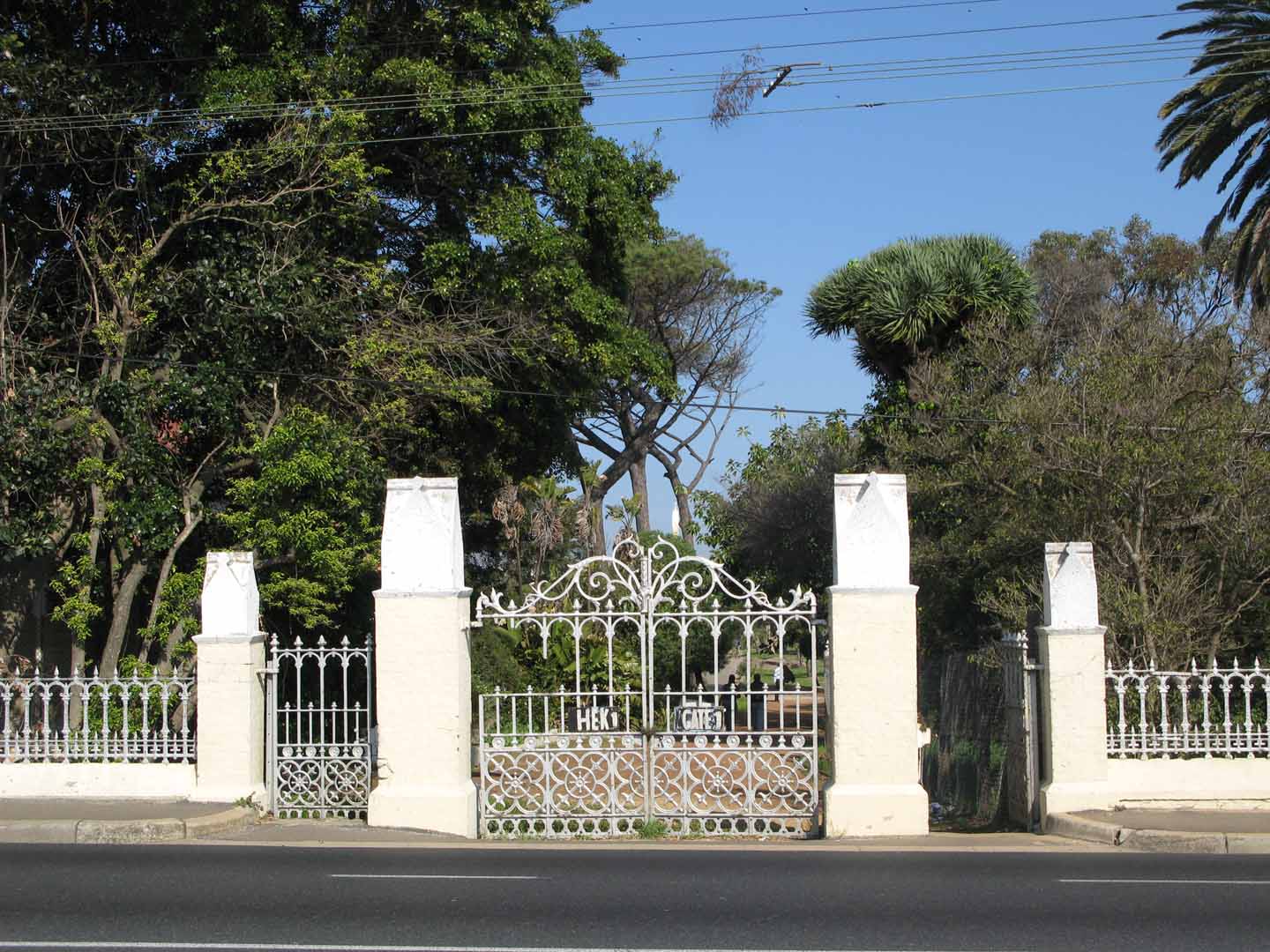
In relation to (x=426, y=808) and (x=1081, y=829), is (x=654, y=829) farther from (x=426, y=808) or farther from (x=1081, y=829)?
(x=1081, y=829)

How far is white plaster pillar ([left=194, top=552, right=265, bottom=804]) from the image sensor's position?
12.1m

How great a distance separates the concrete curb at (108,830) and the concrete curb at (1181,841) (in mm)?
Result: 7109

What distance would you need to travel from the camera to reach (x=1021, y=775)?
1255cm

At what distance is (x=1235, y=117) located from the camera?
68.2 ft

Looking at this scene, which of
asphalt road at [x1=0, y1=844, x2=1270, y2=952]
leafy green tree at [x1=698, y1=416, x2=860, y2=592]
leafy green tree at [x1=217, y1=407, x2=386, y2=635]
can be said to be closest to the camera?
asphalt road at [x1=0, y1=844, x2=1270, y2=952]

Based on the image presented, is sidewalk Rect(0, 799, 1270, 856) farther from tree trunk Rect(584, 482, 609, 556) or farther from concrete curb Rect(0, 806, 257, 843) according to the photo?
tree trunk Rect(584, 482, 609, 556)

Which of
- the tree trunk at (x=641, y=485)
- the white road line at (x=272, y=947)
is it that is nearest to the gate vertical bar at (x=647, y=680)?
the white road line at (x=272, y=947)

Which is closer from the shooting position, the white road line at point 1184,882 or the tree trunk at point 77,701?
the white road line at point 1184,882

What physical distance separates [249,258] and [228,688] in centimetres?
765

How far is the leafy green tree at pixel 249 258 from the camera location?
17.1 m

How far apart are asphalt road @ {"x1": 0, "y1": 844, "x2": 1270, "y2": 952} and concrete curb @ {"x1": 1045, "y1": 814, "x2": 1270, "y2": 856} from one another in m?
0.33

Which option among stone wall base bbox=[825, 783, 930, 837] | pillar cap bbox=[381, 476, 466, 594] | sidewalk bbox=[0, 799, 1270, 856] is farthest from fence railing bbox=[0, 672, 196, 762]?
Answer: stone wall base bbox=[825, 783, 930, 837]

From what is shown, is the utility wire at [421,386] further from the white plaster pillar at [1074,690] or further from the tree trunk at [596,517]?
the tree trunk at [596,517]

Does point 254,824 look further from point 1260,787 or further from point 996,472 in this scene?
point 996,472
